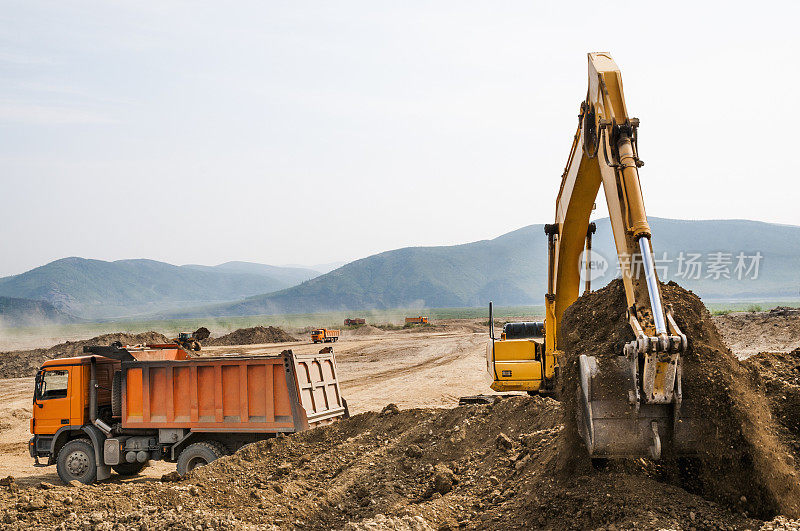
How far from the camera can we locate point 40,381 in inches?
510

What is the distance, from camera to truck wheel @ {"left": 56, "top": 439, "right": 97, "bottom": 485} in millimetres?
12578

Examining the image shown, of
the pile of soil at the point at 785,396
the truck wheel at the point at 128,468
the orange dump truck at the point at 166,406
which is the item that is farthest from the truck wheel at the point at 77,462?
the pile of soil at the point at 785,396

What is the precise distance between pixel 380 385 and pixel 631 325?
2090 centimetres

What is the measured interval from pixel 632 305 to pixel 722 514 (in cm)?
211

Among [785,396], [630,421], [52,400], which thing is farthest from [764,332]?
[52,400]

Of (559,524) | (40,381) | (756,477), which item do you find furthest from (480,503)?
(40,381)

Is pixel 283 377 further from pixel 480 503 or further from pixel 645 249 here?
pixel 645 249

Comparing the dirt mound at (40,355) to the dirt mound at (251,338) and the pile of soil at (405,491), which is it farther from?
the pile of soil at (405,491)

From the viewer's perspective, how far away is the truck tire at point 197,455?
11828 mm

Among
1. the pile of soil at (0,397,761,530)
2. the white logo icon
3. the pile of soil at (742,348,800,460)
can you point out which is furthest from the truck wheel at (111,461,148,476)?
the pile of soil at (742,348,800,460)

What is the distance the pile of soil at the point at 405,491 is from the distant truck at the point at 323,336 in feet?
131

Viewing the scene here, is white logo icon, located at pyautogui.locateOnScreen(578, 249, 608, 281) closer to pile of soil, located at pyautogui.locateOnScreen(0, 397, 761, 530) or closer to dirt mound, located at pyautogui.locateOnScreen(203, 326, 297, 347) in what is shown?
pile of soil, located at pyautogui.locateOnScreen(0, 397, 761, 530)

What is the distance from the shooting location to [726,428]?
20.7 feet

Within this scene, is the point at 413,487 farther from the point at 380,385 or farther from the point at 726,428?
the point at 380,385
